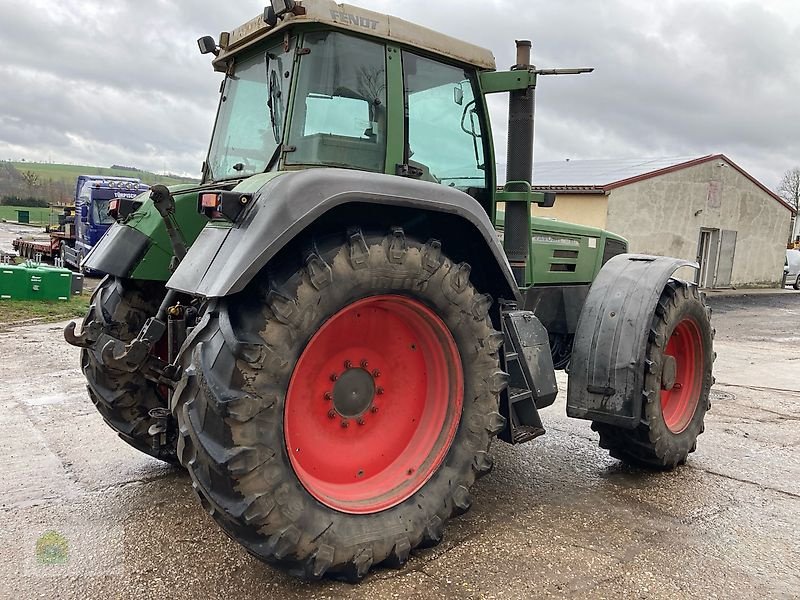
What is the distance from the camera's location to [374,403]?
317cm

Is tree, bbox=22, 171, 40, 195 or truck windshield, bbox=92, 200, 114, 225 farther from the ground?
tree, bbox=22, 171, 40, 195

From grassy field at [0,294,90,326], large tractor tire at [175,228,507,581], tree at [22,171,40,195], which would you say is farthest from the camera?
tree at [22,171,40,195]

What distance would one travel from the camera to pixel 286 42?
3225mm

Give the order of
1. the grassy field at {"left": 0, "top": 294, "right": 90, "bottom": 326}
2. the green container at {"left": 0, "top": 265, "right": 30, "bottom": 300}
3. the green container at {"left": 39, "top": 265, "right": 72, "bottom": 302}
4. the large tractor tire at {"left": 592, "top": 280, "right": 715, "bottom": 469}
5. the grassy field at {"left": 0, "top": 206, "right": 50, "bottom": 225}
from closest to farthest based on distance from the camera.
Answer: the large tractor tire at {"left": 592, "top": 280, "right": 715, "bottom": 469} → the grassy field at {"left": 0, "top": 294, "right": 90, "bottom": 326} → the green container at {"left": 0, "top": 265, "right": 30, "bottom": 300} → the green container at {"left": 39, "top": 265, "right": 72, "bottom": 302} → the grassy field at {"left": 0, "top": 206, "right": 50, "bottom": 225}

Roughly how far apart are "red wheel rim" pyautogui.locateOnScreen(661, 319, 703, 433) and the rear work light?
10.8 ft

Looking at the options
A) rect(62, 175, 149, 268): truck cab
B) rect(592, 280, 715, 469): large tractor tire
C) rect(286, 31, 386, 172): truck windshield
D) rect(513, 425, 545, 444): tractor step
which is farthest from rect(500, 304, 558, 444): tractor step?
rect(62, 175, 149, 268): truck cab

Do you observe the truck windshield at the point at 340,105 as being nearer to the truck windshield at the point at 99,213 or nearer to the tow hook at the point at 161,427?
the tow hook at the point at 161,427

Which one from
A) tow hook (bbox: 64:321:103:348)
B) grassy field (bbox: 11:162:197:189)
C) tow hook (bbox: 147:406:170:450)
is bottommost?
tow hook (bbox: 147:406:170:450)

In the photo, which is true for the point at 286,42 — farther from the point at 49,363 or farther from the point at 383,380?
the point at 49,363

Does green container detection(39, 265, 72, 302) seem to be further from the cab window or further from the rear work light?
the rear work light

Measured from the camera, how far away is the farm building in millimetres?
19344

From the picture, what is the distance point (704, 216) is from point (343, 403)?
22515mm

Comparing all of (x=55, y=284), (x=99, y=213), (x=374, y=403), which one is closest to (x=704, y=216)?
→ (x=99, y=213)

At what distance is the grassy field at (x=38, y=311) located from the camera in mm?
10331
